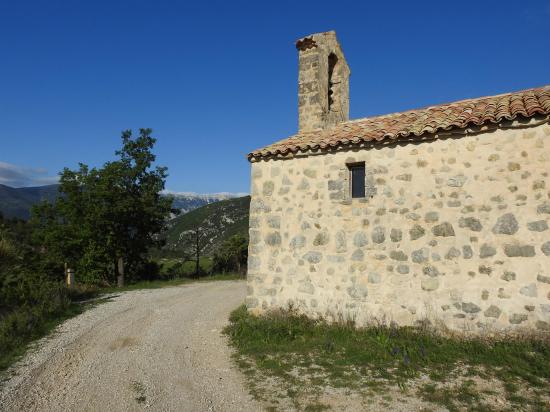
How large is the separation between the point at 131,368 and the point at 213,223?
74.4m

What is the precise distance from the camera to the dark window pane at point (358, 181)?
8.10m

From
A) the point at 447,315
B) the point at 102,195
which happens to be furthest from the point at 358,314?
the point at 102,195

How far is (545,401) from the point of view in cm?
444

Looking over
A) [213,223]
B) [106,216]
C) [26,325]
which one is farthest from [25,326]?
[213,223]

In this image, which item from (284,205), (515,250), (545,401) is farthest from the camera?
(284,205)

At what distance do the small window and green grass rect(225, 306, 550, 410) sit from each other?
9.05 ft

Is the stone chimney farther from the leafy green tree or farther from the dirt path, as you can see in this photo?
the leafy green tree

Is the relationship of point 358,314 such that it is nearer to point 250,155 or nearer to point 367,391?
point 367,391

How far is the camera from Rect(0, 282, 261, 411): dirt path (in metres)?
4.76

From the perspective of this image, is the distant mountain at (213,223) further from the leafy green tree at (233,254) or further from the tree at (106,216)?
the tree at (106,216)

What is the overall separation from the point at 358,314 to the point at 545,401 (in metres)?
3.61

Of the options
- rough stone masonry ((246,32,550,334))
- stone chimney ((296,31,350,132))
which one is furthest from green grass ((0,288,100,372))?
stone chimney ((296,31,350,132))

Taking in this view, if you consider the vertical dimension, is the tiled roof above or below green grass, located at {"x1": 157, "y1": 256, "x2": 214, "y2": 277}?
above

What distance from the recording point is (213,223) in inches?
3135
